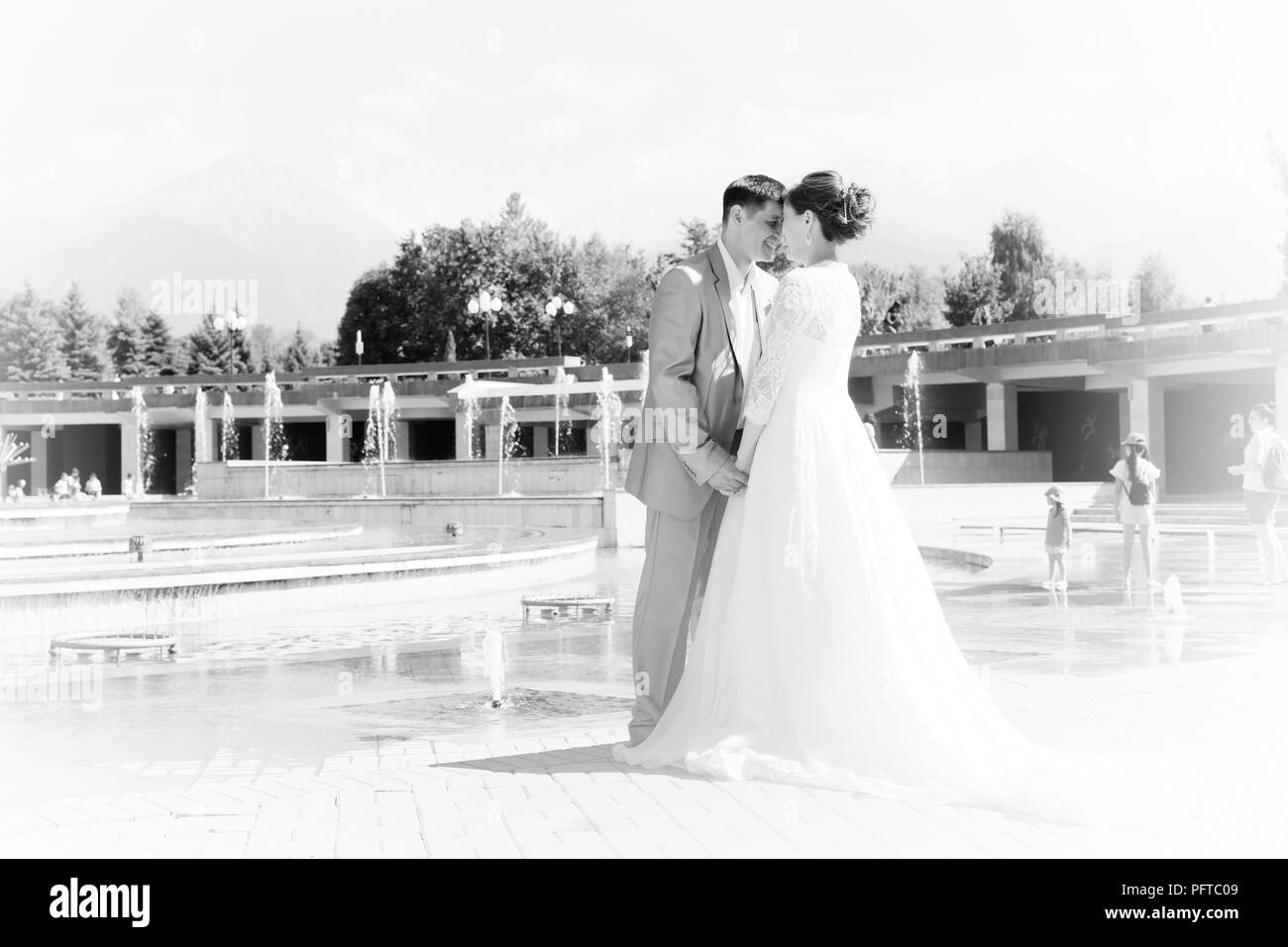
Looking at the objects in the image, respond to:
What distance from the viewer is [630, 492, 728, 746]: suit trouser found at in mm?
5070

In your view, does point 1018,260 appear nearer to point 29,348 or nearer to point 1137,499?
point 29,348

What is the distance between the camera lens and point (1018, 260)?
79938 millimetres

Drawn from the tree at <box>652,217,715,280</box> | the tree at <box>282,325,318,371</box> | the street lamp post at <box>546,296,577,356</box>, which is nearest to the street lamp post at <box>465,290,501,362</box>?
the street lamp post at <box>546,296,577,356</box>

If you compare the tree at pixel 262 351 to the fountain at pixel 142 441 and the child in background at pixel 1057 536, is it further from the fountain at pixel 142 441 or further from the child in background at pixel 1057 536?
the child in background at pixel 1057 536

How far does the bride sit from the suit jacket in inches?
7.4

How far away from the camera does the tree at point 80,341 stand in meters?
81.8

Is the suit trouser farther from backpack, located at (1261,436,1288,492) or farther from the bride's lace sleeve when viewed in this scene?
backpack, located at (1261,436,1288,492)

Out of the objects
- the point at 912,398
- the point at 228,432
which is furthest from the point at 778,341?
the point at 228,432

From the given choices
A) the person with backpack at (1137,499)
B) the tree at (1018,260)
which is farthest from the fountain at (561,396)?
Result: the tree at (1018,260)

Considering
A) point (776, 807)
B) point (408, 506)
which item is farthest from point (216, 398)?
point (776, 807)

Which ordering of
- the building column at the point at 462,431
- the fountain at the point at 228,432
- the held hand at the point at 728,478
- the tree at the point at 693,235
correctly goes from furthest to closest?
1. the tree at the point at 693,235
2. the fountain at the point at 228,432
3. the building column at the point at 462,431
4. the held hand at the point at 728,478

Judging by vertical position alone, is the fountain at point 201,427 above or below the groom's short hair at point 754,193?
above
